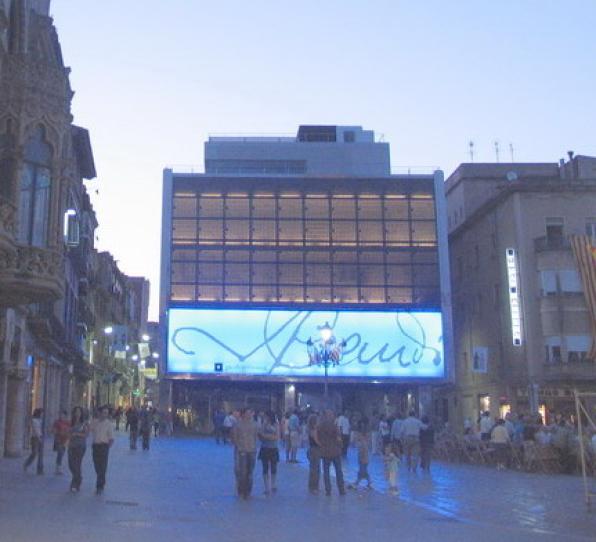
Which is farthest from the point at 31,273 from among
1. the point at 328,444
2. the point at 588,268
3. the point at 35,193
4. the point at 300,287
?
the point at 300,287

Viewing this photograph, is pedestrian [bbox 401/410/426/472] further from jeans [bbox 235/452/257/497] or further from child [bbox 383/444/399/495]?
jeans [bbox 235/452/257/497]

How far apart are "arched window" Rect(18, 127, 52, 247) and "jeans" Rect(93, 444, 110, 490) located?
4.56m

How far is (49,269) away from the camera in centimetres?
1612

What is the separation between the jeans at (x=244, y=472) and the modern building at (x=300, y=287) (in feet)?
122

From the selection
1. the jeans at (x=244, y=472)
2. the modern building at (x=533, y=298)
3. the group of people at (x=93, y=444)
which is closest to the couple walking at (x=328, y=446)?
the jeans at (x=244, y=472)

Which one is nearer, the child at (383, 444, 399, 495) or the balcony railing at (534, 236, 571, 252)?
the child at (383, 444, 399, 495)

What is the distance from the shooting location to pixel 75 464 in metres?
15.2

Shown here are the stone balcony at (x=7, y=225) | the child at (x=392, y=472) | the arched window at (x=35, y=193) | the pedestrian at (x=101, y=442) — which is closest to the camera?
the stone balcony at (x=7, y=225)

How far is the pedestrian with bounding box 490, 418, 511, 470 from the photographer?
79.1ft

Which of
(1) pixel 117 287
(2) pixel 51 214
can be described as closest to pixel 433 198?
(1) pixel 117 287

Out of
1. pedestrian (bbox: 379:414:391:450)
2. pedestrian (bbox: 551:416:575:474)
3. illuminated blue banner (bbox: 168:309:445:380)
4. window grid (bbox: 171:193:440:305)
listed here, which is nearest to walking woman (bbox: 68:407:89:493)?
pedestrian (bbox: 551:416:575:474)

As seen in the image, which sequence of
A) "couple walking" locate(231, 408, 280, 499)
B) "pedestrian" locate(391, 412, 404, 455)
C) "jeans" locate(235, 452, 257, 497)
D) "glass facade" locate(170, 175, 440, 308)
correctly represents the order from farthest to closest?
"glass facade" locate(170, 175, 440, 308) < "pedestrian" locate(391, 412, 404, 455) < "couple walking" locate(231, 408, 280, 499) < "jeans" locate(235, 452, 257, 497)

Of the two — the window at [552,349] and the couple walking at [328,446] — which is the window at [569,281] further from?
the couple walking at [328,446]

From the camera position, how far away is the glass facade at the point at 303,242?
55.8 m
